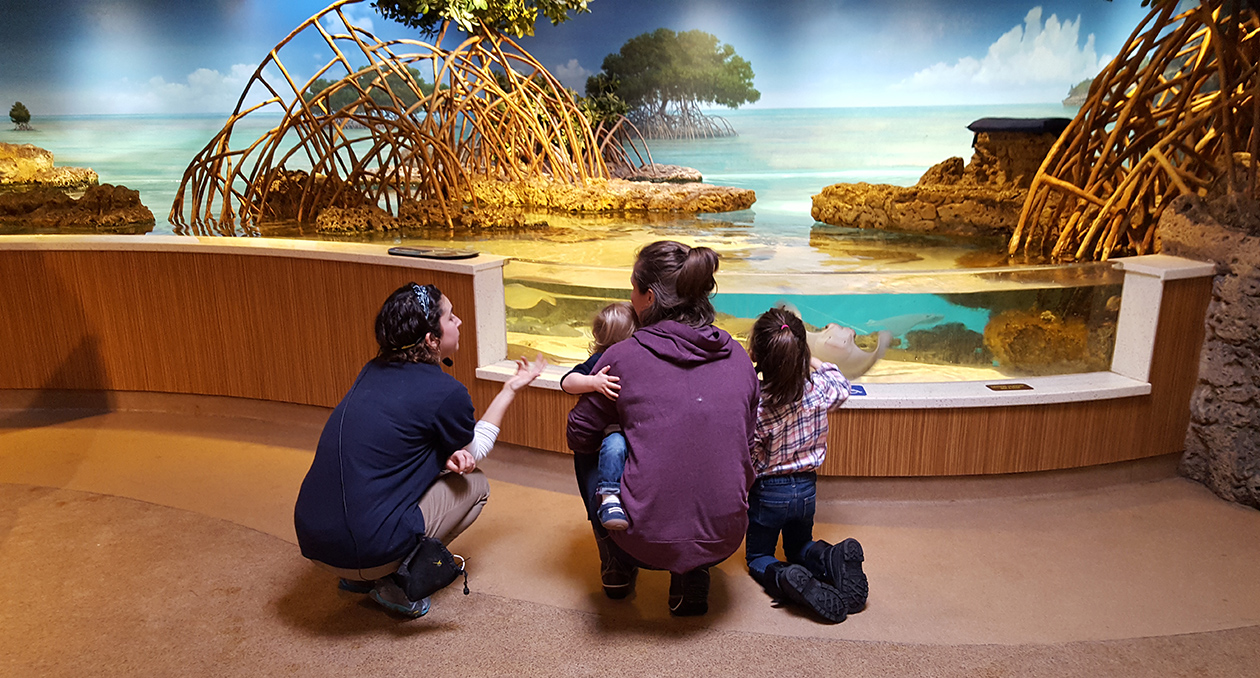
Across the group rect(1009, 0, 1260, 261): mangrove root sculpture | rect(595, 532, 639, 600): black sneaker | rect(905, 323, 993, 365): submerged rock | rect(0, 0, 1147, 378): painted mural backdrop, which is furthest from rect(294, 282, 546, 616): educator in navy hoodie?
rect(0, 0, 1147, 378): painted mural backdrop

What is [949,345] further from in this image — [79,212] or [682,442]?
[79,212]

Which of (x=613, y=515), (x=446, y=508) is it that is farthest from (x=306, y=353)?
(x=613, y=515)

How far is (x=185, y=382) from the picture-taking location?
3.77 meters

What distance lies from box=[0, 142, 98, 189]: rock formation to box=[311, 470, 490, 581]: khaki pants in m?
12.1

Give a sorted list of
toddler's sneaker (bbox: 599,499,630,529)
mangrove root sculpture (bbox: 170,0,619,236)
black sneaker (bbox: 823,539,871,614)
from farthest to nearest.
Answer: mangrove root sculpture (bbox: 170,0,619,236), black sneaker (bbox: 823,539,871,614), toddler's sneaker (bbox: 599,499,630,529)

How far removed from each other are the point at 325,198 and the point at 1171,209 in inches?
303

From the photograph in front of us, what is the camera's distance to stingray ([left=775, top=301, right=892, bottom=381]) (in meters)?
2.88

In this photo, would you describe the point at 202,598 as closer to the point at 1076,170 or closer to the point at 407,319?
the point at 407,319

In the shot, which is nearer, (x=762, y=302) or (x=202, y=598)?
(x=202, y=598)

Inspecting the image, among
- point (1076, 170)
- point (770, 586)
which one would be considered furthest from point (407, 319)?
point (1076, 170)

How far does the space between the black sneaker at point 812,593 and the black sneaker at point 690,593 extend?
0.73 ft

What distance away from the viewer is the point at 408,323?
1927 mm

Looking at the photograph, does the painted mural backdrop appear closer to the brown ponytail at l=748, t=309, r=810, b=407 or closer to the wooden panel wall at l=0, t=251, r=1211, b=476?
the wooden panel wall at l=0, t=251, r=1211, b=476

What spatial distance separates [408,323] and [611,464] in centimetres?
63
